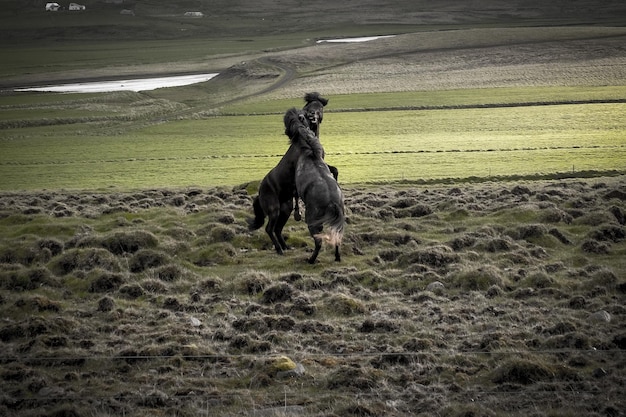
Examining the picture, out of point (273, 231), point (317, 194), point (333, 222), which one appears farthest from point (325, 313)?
point (273, 231)

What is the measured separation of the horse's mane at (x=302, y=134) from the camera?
17516mm

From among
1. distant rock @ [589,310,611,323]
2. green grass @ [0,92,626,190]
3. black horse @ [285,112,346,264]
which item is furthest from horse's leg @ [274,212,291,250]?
green grass @ [0,92,626,190]

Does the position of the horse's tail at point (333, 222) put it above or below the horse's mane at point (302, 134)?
below

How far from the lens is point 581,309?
1367cm

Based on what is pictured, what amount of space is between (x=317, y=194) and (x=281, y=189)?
64.7 inches

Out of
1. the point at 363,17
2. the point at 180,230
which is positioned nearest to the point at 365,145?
the point at 180,230

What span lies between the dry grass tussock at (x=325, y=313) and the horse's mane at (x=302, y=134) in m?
2.42

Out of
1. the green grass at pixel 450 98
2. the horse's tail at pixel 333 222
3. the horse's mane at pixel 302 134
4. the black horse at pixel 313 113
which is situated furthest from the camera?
the green grass at pixel 450 98

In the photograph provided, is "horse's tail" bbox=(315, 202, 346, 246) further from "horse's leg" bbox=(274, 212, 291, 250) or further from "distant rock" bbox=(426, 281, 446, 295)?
"distant rock" bbox=(426, 281, 446, 295)

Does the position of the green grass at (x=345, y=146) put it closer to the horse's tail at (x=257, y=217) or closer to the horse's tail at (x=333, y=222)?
the horse's tail at (x=257, y=217)

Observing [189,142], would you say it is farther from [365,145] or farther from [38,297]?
[38,297]

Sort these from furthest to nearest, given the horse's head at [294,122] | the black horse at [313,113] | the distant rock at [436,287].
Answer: the black horse at [313,113]
the horse's head at [294,122]
the distant rock at [436,287]

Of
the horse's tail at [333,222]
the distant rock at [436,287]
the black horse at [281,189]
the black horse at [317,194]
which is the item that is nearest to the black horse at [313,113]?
the black horse at [281,189]

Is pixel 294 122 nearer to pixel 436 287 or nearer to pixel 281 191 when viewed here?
pixel 281 191
